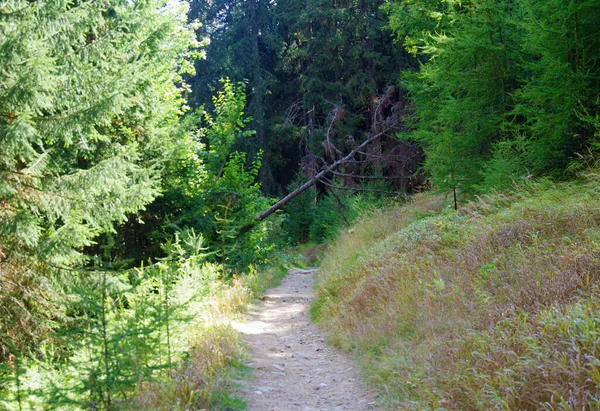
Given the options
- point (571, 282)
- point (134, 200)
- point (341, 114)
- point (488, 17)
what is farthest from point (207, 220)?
point (341, 114)

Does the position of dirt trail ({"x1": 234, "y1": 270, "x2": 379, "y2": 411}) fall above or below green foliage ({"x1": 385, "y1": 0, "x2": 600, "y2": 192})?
below

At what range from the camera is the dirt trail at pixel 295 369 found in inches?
194

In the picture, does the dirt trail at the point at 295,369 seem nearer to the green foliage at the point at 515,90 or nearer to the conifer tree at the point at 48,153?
the conifer tree at the point at 48,153

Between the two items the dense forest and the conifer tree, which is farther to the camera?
the conifer tree

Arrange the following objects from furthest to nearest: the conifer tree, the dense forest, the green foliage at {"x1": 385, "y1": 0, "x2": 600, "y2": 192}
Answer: the green foliage at {"x1": 385, "y1": 0, "x2": 600, "y2": 192} < the conifer tree < the dense forest

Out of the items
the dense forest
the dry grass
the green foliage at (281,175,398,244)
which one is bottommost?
the green foliage at (281,175,398,244)

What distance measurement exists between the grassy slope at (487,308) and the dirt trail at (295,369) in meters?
0.27

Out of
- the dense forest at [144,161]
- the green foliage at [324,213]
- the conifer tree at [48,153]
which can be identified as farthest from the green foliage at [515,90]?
the conifer tree at [48,153]

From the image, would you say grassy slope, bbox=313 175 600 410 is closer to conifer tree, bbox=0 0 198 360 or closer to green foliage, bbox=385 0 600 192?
green foliage, bbox=385 0 600 192

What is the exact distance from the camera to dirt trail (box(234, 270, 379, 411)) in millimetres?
4930

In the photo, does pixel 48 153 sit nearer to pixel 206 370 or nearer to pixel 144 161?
pixel 144 161

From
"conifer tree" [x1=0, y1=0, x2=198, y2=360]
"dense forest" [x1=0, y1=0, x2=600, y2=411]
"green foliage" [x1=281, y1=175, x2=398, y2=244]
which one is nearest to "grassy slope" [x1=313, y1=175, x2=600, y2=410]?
"dense forest" [x1=0, y1=0, x2=600, y2=411]

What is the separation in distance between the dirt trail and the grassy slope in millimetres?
274

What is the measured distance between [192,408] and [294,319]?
4.65 metres
